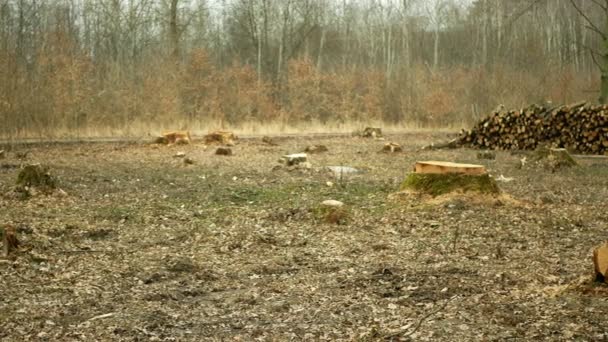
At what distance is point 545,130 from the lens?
659 inches

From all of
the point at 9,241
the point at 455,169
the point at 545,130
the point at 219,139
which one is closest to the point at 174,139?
the point at 219,139

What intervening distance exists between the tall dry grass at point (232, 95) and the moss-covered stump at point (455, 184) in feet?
41.6

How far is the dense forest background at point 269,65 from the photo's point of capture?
21.5 metres

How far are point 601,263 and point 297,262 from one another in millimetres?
2641

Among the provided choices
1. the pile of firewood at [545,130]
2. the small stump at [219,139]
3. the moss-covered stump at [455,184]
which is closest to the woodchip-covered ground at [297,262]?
the moss-covered stump at [455,184]

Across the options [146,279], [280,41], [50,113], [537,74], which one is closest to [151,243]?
[146,279]

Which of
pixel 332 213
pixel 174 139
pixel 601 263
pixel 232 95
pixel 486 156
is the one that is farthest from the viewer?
pixel 232 95

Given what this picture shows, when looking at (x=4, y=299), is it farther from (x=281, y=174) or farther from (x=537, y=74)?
(x=537, y=74)

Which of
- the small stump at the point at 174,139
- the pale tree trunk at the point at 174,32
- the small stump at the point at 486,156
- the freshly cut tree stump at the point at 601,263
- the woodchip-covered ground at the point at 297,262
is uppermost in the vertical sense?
the pale tree trunk at the point at 174,32

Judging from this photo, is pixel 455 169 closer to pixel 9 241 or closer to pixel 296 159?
pixel 296 159

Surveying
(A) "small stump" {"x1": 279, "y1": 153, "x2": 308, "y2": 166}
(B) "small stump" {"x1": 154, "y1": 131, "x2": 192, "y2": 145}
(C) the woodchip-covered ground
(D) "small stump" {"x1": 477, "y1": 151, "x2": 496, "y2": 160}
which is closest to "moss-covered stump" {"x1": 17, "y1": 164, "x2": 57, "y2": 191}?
(C) the woodchip-covered ground

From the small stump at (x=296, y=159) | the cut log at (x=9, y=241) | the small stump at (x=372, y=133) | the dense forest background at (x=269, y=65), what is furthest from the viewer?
the small stump at (x=372, y=133)

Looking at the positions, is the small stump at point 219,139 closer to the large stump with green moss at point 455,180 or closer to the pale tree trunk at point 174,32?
the large stump with green moss at point 455,180

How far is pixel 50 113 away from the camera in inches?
787
